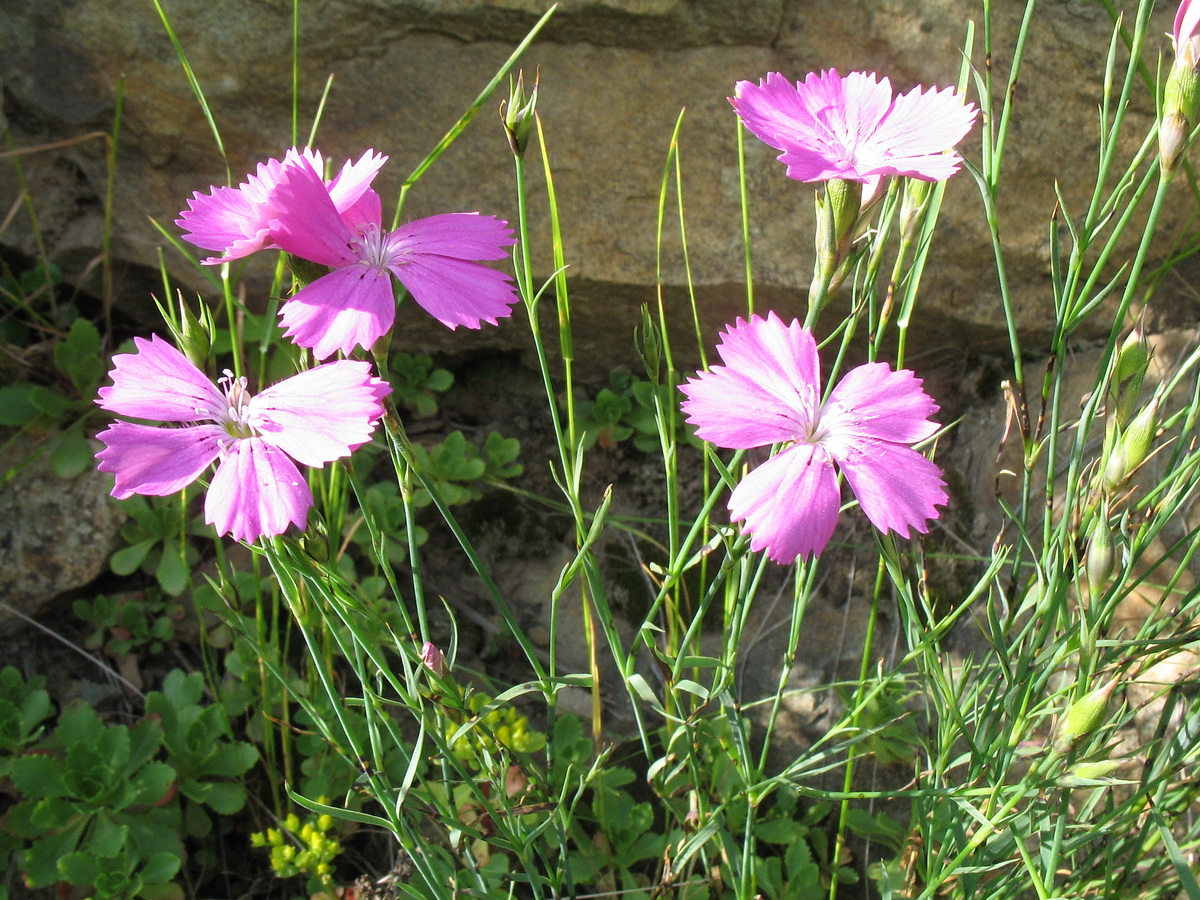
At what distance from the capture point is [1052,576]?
834 millimetres

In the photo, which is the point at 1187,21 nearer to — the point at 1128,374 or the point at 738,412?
the point at 1128,374

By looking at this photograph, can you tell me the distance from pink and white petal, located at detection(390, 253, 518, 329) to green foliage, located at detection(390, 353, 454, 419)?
1048mm

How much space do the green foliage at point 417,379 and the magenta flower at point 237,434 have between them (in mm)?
1068

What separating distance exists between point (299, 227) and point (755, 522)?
16.3 inches

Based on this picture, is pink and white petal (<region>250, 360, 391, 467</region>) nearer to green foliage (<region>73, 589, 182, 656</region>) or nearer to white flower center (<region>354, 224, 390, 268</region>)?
white flower center (<region>354, 224, 390, 268</region>)

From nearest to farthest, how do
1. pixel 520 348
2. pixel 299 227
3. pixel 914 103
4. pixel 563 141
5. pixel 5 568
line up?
pixel 299 227
pixel 914 103
pixel 5 568
pixel 563 141
pixel 520 348

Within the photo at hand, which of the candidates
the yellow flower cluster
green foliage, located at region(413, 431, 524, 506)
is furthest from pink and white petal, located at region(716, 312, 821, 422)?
green foliage, located at region(413, 431, 524, 506)

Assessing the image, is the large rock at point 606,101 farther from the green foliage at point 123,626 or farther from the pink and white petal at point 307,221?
Answer: the pink and white petal at point 307,221

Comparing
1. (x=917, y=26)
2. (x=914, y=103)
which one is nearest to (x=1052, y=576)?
(x=914, y=103)

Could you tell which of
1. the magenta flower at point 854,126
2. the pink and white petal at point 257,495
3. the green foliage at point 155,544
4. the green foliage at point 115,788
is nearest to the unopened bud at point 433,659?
the pink and white petal at point 257,495

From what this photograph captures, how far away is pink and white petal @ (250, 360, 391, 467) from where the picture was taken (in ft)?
2.21

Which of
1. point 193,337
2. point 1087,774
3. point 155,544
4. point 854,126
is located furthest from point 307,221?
point 155,544

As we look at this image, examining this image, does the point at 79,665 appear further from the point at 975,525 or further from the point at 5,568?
the point at 975,525

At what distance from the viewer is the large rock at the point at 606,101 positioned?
1620 mm
